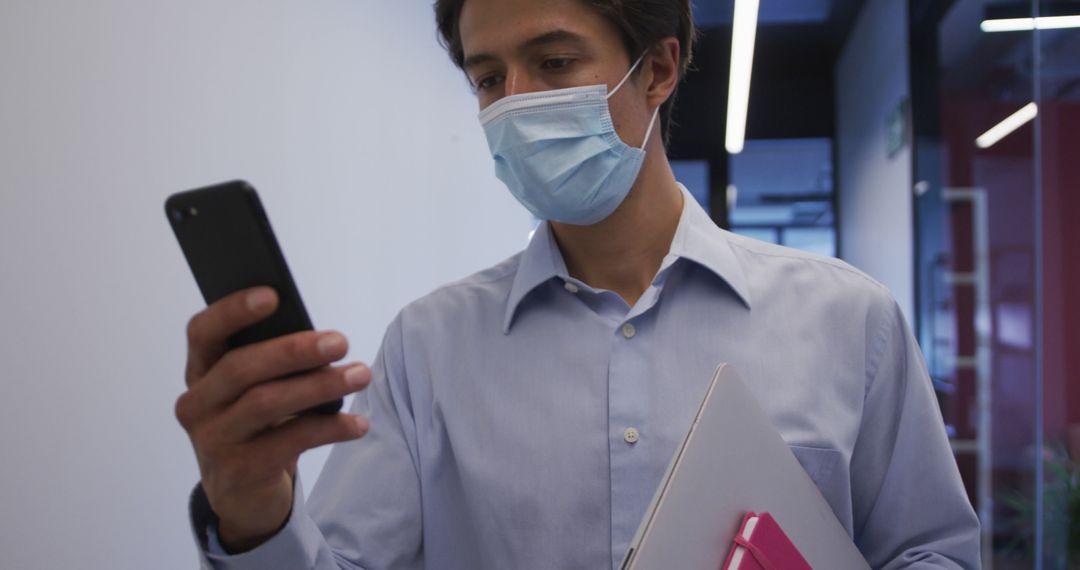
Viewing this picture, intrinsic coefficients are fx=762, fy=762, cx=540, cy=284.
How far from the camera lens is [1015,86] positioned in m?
3.22

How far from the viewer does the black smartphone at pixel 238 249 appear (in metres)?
0.55

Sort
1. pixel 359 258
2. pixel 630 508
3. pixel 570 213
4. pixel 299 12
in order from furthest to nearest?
pixel 359 258 → pixel 299 12 → pixel 570 213 → pixel 630 508

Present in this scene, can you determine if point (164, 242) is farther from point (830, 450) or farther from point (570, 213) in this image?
point (830, 450)

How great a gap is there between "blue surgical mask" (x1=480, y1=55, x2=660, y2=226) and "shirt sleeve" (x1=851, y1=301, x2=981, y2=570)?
0.42 meters

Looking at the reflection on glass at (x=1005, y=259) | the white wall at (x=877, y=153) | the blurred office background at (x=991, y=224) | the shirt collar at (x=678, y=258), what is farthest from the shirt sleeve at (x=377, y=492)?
the white wall at (x=877, y=153)

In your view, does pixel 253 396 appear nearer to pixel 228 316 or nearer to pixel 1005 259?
pixel 228 316

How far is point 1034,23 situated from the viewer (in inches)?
124

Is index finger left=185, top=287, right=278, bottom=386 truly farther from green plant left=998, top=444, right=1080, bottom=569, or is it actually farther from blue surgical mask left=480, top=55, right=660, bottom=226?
green plant left=998, top=444, right=1080, bottom=569

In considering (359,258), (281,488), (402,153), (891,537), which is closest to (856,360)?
(891,537)

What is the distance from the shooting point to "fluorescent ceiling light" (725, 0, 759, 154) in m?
4.12

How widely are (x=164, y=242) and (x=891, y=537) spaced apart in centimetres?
119

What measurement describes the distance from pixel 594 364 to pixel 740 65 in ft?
15.3

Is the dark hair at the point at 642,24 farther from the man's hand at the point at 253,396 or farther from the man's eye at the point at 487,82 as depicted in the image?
the man's hand at the point at 253,396

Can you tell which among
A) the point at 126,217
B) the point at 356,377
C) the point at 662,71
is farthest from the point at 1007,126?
the point at 356,377
